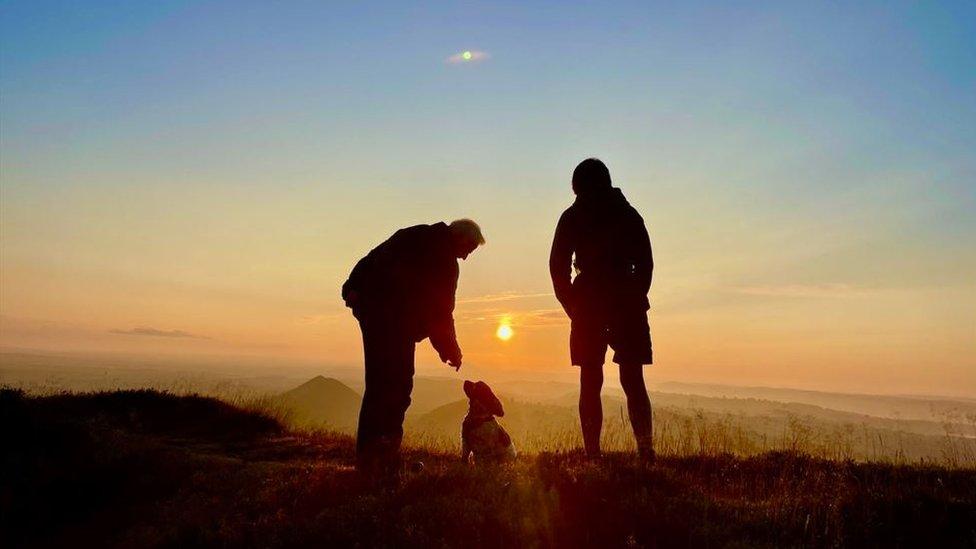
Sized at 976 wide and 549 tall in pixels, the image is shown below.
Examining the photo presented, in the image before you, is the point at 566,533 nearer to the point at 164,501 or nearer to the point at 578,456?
the point at 578,456

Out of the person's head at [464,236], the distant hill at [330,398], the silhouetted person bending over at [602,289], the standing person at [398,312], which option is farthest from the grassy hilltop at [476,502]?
the distant hill at [330,398]

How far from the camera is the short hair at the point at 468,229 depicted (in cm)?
570

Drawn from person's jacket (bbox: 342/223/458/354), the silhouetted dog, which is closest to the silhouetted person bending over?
the silhouetted dog

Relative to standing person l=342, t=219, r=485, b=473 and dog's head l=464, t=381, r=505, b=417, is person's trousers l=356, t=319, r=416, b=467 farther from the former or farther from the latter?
dog's head l=464, t=381, r=505, b=417

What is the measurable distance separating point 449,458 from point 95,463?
4.28m

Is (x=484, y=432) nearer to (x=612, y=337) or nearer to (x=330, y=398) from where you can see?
(x=612, y=337)

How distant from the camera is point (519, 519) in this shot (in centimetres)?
370

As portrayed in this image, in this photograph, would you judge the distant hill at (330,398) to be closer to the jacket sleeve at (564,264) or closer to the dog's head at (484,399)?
the dog's head at (484,399)

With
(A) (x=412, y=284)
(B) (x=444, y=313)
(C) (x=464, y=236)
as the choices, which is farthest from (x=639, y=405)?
(A) (x=412, y=284)

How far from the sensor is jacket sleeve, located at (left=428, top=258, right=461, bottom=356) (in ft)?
18.3

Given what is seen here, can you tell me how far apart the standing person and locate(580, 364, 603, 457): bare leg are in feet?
4.65

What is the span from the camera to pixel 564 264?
6.18 metres

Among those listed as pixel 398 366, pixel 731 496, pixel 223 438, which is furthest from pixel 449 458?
pixel 223 438

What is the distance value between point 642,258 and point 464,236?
1989mm
